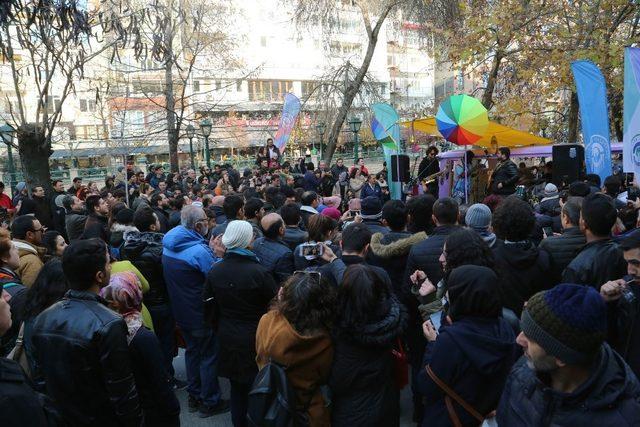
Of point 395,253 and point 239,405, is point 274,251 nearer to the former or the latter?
point 395,253

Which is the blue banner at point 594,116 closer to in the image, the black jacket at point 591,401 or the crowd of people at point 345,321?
the crowd of people at point 345,321

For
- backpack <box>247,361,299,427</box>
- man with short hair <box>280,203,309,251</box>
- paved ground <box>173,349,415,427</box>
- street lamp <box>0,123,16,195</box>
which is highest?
street lamp <box>0,123,16,195</box>

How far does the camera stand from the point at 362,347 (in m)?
2.76

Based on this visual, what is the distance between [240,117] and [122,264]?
3927cm

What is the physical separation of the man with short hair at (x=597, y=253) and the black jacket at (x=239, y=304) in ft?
6.78

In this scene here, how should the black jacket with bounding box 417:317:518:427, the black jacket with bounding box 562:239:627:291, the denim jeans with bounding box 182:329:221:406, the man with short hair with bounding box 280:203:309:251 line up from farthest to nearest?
the man with short hair with bounding box 280:203:309:251 < the denim jeans with bounding box 182:329:221:406 < the black jacket with bounding box 562:239:627:291 < the black jacket with bounding box 417:317:518:427

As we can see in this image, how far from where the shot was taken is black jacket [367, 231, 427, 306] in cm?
406

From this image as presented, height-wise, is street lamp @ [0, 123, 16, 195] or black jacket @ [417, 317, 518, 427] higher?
street lamp @ [0, 123, 16, 195]

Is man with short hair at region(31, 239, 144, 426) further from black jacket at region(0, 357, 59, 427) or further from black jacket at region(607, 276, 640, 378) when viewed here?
black jacket at region(607, 276, 640, 378)

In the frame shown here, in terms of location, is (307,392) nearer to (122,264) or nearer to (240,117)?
(122,264)

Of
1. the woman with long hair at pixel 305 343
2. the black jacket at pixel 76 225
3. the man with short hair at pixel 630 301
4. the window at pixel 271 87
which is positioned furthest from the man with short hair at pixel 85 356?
the window at pixel 271 87

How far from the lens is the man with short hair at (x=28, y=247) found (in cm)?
413

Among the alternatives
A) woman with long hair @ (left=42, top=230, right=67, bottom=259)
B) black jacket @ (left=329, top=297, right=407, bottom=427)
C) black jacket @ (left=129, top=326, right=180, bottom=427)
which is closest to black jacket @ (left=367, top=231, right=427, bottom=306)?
black jacket @ (left=329, top=297, right=407, bottom=427)

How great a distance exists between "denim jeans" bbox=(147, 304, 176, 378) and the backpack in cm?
242
